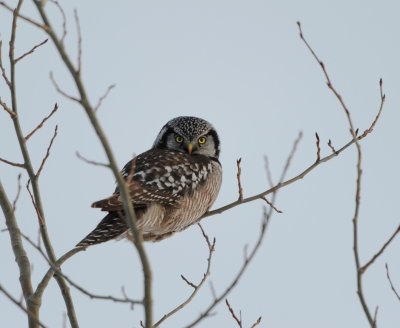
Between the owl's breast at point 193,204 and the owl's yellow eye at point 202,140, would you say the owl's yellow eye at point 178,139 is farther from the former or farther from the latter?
the owl's breast at point 193,204

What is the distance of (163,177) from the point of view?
684 centimetres

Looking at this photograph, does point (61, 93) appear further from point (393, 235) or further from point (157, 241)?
point (157, 241)

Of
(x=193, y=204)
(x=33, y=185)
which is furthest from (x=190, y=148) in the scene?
(x=33, y=185)

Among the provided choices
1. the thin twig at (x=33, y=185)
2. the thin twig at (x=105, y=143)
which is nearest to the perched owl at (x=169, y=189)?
the thin twig at (x=33, y=185)

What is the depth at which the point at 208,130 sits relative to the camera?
8.39m

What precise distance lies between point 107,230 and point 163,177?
3.78 feet

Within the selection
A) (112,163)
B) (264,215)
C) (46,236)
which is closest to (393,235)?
(264,215)

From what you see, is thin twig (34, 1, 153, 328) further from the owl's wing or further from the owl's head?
the owl's head

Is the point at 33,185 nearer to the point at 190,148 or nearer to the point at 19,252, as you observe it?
the point at 19,252

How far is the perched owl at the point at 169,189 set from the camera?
5.95 meters

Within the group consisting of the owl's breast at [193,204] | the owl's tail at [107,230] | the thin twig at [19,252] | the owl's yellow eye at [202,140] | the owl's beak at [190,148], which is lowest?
the thin twig at [19,252]

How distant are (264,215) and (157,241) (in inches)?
159

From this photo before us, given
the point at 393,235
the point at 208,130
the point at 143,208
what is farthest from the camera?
the point at 208,130

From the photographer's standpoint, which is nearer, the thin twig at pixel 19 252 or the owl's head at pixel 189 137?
the thin twig at pixel 19 252
